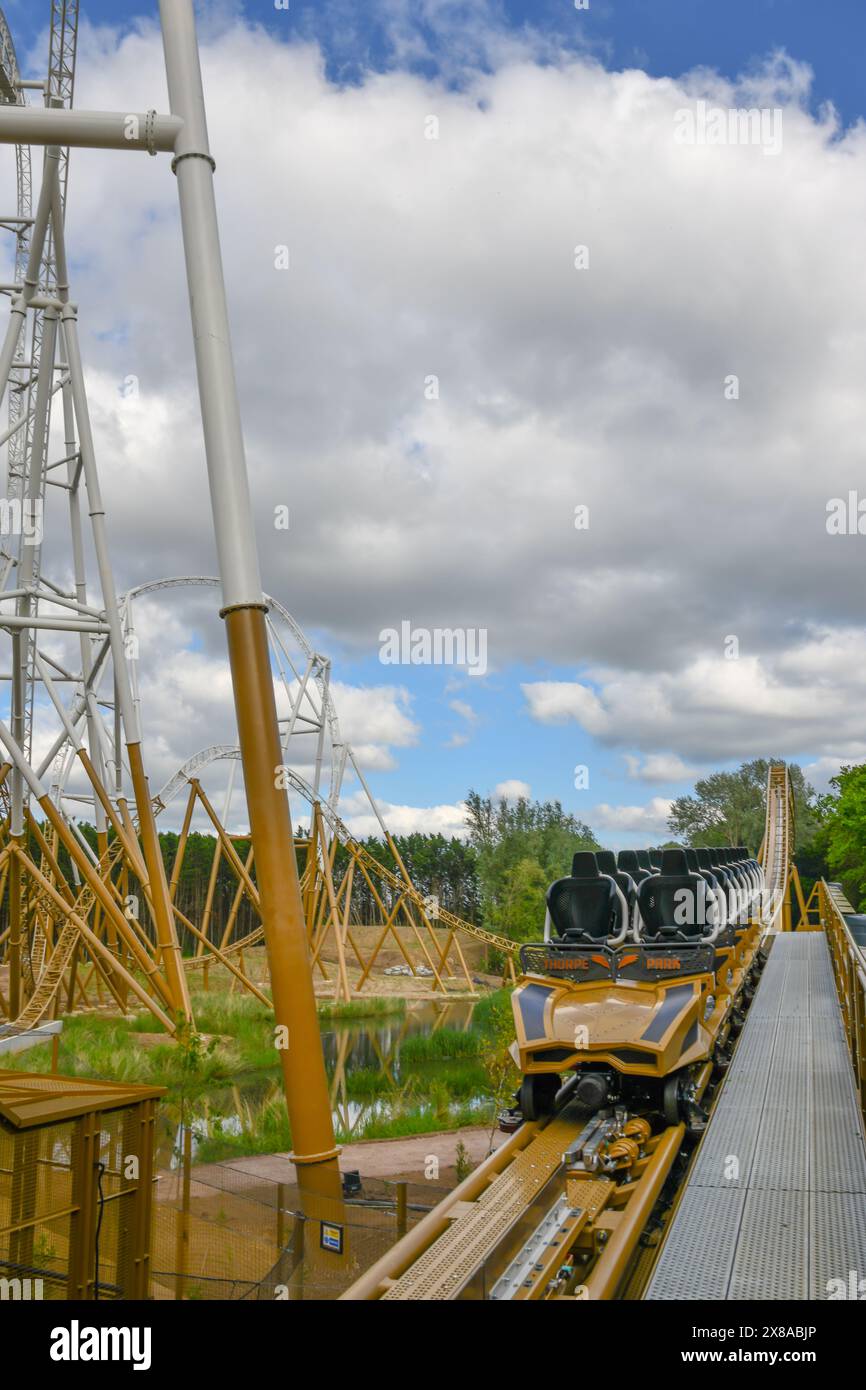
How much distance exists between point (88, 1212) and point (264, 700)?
343cm

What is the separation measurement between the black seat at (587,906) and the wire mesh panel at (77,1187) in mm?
4418

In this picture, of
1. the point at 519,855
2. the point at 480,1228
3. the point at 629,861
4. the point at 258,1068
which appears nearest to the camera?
the point at 480,1228

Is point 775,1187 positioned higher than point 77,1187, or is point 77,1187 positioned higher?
point 77,1187

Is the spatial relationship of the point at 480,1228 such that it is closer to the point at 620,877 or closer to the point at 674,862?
the point at 620,877

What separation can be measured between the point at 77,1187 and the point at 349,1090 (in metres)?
13.2

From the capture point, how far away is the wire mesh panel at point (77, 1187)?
188 inches

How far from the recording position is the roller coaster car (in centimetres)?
698

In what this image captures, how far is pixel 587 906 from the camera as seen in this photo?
29.9ft

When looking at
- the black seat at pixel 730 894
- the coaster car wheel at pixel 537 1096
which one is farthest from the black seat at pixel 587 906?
the black seat at pixel 730 894

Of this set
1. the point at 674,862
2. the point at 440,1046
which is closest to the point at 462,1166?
the point at 674,862

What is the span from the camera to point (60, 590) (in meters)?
18.9

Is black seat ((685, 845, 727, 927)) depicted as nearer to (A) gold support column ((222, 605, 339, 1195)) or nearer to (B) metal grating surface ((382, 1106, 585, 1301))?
(B) metal grating surface ((382, 1106, 585, 1301))
